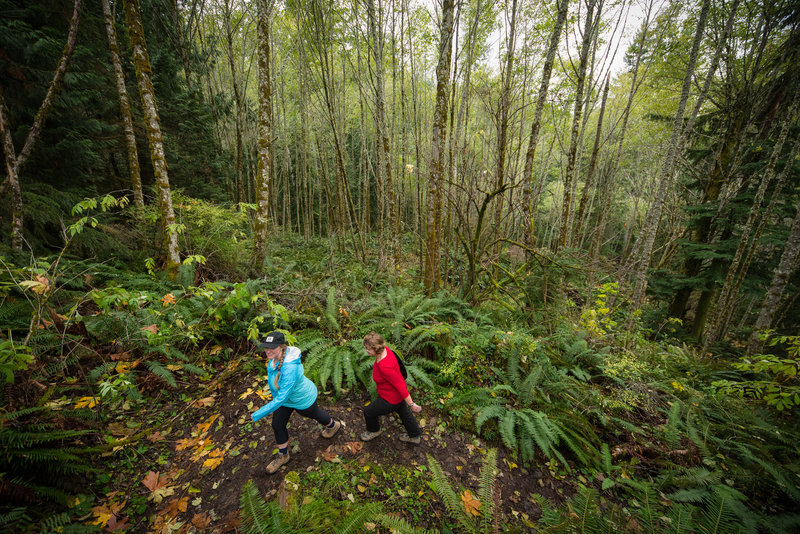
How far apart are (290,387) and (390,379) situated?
3.49ft

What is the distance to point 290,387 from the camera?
2779 millimetres

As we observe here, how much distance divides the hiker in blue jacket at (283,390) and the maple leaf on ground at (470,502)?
1.75 meters

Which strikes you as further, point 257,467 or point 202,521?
point 257,467

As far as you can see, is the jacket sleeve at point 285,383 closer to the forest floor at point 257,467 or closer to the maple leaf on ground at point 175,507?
the forest floor at point 257,467

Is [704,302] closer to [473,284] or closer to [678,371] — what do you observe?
[678,371]

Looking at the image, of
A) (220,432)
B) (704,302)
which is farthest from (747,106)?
(220,432)

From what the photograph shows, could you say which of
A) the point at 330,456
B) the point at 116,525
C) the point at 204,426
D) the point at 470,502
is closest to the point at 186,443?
the point at 204,426

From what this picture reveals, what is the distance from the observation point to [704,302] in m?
8.17

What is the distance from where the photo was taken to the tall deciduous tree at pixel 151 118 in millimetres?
4621

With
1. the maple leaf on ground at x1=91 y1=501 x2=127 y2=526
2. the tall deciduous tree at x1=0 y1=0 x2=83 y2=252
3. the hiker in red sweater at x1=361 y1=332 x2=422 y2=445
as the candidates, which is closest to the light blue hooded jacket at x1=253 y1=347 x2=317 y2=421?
the hiker in red sweater at x1=361 y1=332 x2=422 y2=445

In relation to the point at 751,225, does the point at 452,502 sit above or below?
below

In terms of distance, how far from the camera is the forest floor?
252 centimetres

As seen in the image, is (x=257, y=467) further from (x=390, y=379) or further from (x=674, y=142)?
(x=674, y=142)

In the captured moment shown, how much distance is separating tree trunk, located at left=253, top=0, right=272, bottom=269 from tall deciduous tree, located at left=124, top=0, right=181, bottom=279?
5.29 ft
